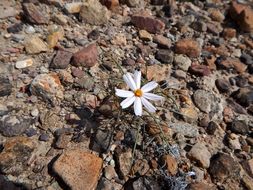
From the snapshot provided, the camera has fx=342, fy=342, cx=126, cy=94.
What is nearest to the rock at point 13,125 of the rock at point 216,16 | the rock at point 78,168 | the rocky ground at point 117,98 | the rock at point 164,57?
the rocky ground at point 117,98

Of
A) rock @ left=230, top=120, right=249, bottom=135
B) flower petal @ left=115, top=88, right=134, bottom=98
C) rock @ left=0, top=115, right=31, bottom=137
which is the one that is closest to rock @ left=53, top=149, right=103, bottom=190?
rock @ left=0, top=115, right=31, bottom=137

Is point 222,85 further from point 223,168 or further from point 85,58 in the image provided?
point 85,58

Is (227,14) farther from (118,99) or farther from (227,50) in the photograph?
(118,99)

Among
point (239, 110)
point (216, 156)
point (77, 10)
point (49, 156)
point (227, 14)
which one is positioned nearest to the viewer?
point (49, 156)

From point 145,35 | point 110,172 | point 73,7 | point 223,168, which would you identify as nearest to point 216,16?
point 145,35

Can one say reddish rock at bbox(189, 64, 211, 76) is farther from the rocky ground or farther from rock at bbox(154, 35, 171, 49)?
rock at bbox(154, 35, 171, 49)

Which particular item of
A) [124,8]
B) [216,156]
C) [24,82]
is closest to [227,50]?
[124,8]

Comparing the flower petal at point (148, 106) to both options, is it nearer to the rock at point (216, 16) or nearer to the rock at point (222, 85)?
the rock at point (222, 85)

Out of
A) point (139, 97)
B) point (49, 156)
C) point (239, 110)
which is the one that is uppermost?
point (139, 97)
